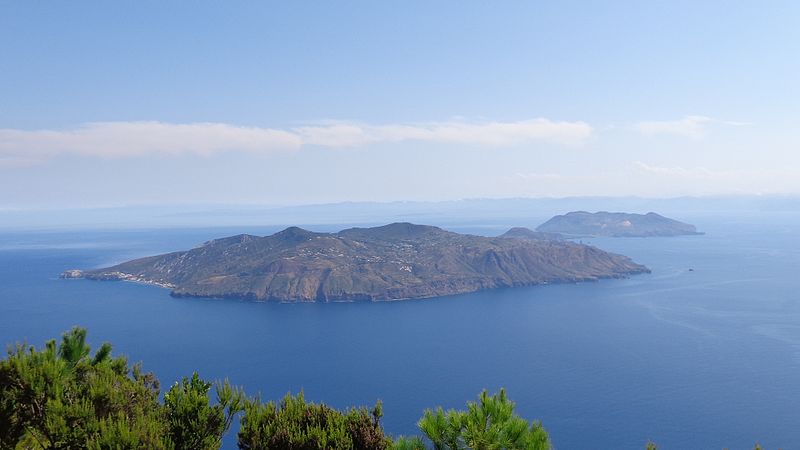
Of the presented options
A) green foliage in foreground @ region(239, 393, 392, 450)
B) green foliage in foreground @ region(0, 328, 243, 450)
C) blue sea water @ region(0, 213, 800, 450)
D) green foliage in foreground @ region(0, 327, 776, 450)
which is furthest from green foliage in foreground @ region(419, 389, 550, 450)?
blue sea water @ region(0, 213, 800, 450)

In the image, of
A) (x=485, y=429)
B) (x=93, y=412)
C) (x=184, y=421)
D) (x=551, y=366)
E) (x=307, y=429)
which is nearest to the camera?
(x=485, y=429)

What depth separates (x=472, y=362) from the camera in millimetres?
148500

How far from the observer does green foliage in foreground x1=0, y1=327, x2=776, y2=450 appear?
1847cm

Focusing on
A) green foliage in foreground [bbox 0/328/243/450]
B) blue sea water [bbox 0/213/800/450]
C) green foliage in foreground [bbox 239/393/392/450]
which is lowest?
blue sea water [bbox 0/213/800/450]

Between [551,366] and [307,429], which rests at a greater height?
[307,429]

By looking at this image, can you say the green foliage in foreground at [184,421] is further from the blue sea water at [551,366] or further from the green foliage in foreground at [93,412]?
the blue sea water at [551,366]

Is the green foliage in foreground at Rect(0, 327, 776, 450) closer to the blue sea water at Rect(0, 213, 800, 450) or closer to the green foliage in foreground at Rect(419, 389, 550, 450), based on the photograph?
the green foliage in foreground at Rect(419, 389, 550, 450)

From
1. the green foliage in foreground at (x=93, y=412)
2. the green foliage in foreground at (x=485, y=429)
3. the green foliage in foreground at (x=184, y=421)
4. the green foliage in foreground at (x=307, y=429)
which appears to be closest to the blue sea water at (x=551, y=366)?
the green foliage in foreground at (x=307, y=429)

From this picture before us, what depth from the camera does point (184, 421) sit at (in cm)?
2312

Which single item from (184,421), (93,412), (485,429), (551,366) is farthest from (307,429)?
(551,366)

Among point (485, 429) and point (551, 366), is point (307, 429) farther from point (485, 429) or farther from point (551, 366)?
point (551, 366)

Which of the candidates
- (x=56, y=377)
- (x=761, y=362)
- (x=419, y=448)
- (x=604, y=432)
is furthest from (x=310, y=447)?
(x=761, y=362)

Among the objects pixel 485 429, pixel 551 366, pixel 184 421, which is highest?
pixel 485 429

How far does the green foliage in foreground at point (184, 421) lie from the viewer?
727 inches
